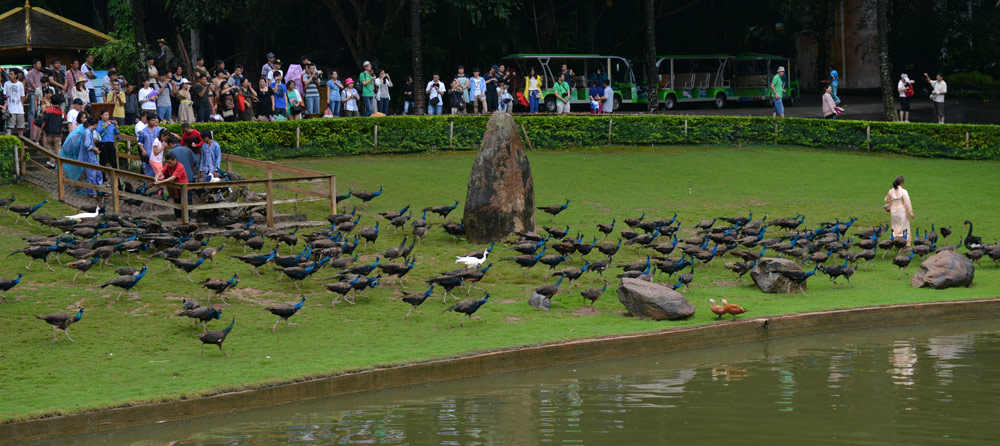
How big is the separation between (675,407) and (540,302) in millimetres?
5221

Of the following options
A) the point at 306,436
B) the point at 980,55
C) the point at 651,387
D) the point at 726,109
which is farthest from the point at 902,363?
the point at 980,55

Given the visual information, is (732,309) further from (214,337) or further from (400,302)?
(214,337)

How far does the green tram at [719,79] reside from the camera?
49.6 meters

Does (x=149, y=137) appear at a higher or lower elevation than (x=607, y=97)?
lower

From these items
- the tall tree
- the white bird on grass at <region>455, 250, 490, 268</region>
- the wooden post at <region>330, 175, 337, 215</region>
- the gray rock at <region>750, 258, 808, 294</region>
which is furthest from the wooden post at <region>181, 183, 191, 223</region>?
the tall tree

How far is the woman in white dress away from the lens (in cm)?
2316

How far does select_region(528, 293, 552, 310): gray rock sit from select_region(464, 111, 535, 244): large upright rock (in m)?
4.38

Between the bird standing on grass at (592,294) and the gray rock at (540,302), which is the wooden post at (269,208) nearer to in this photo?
the gray rock at (540,302)

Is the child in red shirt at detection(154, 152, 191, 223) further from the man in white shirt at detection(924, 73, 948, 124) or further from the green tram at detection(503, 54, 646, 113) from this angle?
the man in white shirt at detection(924, 73, 948, 124)

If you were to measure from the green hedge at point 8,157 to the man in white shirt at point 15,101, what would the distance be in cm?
165

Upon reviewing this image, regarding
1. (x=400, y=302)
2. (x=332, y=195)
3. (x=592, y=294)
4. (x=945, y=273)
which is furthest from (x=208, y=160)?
(x=945, y=273)

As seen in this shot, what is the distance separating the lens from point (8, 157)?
2714cm

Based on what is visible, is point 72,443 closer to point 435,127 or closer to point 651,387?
point 651,387

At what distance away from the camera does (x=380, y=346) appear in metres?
16.1
